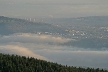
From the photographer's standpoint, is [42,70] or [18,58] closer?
[42,70]

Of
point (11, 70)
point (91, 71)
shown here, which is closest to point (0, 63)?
point (11, 70)

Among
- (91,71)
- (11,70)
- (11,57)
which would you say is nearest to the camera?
(11,70)

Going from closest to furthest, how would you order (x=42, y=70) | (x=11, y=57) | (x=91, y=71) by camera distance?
(x=42, y=70), (x=11, y=57), (x=91, y=71)

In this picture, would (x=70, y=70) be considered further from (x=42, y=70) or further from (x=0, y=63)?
(x=0, y=63)

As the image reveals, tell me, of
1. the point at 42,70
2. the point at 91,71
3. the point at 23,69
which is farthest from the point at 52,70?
the point at 91,71

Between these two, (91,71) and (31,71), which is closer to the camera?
(31,71)

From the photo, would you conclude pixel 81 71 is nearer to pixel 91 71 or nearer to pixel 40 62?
pixel 91 71

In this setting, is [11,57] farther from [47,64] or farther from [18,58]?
[47,64]
